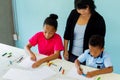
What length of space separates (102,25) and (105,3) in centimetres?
58

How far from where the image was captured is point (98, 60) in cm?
184

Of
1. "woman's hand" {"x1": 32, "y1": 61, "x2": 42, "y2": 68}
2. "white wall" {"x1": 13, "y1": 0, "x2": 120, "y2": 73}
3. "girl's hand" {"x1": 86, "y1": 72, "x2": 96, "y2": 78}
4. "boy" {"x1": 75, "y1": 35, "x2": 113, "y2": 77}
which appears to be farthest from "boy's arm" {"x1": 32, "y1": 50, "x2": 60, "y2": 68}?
"white wall" {"x1": 13, "y1": 0, "x2": 120, "y2": 73}

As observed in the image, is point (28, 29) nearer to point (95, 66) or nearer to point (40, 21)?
point (40, 21)

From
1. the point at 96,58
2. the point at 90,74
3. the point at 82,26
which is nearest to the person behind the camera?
the point at 90,74

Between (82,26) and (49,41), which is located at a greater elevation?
(82,26)

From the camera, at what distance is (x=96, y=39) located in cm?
176

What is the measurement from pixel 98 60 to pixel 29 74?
565mm

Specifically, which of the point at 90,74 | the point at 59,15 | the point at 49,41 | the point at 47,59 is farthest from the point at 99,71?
the point at 59,15

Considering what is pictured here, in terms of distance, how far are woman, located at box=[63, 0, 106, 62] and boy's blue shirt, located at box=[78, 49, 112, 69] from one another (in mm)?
225

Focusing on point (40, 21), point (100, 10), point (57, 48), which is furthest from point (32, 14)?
point (57, 48)

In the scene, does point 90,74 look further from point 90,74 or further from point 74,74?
point 74,74

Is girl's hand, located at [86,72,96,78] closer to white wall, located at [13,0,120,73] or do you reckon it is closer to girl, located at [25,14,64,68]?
girl, located at [25,14,64,68]

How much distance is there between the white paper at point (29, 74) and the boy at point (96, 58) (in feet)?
0.80

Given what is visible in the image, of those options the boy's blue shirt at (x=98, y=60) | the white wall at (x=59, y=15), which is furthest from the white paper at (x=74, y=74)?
the white wall at (x=59, y=15)
